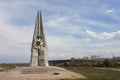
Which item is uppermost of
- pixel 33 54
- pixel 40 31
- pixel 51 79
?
pixel 40 31

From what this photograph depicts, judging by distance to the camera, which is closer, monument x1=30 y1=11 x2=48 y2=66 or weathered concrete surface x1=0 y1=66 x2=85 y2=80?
weathered concrete surface x1=0 y1=66 x2=85 y2=80

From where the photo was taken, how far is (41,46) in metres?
36.0

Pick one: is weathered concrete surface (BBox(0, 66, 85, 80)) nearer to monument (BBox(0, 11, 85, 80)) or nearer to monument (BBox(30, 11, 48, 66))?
monument (BBox(0, 11, 85, 80))

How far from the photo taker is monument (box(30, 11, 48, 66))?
35.5 m

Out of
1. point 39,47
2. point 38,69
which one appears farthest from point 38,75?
point 39,47

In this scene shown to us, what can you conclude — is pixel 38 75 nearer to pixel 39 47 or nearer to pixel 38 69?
pixel 38 69

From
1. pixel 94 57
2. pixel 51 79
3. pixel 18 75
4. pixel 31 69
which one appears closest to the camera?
pixel 51 79

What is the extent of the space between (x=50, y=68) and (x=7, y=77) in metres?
5.23

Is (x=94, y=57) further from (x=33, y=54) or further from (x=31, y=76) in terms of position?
(x=31, y=76)

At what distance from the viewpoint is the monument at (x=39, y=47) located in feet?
116

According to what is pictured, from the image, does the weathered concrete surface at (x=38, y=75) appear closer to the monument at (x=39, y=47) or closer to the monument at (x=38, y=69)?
the monument at (x=38, y=69)

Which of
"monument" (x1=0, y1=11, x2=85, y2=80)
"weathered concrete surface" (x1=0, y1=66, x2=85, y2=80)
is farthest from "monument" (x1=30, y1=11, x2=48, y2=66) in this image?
"weathered concrete surface" (x1=0, y1=66, x2=85, y2=80)

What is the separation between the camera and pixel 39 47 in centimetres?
3600

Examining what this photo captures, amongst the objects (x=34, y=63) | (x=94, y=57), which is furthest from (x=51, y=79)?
(x=94, y=57)
